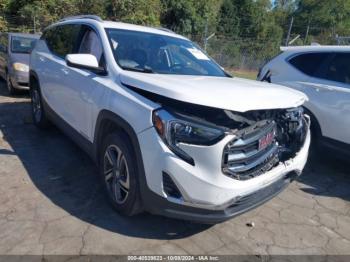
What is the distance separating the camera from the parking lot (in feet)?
10.1

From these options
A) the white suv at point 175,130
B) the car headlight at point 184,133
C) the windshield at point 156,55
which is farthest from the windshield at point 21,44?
the car headlight at point 184,133

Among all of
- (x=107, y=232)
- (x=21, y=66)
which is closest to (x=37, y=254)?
(x=107, y=232)

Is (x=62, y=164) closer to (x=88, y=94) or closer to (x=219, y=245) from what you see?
(x=88, y=94)

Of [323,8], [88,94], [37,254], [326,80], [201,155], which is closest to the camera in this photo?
[201,155]

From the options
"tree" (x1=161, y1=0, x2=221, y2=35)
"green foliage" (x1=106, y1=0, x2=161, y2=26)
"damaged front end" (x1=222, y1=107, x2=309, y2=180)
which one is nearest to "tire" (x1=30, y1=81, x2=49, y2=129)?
"damaged front end" (x1=222, y1=107, x2=309, y2=180)

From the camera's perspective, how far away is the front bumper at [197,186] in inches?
105

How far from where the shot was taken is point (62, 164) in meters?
4.63

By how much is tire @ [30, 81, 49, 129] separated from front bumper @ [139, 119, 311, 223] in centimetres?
341

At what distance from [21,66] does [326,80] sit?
654 cm

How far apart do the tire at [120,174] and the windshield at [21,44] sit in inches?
259

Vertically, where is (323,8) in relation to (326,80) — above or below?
above

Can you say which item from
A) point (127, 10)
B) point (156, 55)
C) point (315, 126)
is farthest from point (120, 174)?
point (127, 10)

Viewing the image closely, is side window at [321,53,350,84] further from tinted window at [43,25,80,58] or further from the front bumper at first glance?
tinted window at [43,25,80,58]

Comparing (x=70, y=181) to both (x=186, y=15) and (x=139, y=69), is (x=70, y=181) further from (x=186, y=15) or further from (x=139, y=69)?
(x=186, y=15)
